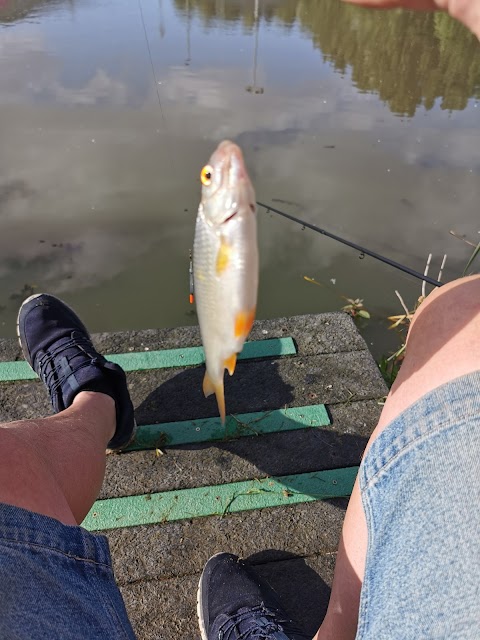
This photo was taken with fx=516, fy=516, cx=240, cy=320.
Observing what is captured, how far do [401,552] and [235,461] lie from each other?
129cm

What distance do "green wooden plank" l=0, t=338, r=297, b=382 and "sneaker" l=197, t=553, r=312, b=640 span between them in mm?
940

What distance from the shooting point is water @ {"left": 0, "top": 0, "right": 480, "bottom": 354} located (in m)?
3.22

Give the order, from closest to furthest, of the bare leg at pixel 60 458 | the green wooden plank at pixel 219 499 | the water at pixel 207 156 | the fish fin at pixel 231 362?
the fish fin at pixel 231 362 → the bare leg at pixel 60 458 → the green wooden plank at pixel 219 499 → the water at pixel 207 156

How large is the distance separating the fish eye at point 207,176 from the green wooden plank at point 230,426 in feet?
4.99

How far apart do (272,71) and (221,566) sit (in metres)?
6.31

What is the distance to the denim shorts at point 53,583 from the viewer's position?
0.81 m

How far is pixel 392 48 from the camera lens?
9289 millimetres

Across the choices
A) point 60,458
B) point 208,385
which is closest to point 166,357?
point 60,458

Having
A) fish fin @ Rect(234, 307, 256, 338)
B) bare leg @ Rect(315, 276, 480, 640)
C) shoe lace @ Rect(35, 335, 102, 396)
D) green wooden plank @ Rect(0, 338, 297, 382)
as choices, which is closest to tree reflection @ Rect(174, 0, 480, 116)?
green wooden plank @ Rect(0, 338, 297, 382)

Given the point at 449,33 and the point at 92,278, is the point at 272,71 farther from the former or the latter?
the point at 449,33

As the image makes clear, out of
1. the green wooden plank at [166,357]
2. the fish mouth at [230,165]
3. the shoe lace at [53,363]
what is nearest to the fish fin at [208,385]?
the fish mouth at [230,165]

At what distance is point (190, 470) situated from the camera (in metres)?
2.00

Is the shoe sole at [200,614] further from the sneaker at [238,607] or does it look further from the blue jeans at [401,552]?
the blue jeans at [401,552]

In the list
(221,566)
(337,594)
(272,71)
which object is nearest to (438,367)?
(337,594)
